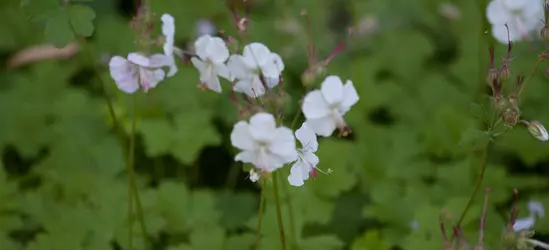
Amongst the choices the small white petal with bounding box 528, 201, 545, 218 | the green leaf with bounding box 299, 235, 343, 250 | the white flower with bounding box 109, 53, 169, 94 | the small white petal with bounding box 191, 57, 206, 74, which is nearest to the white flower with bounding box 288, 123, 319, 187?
the small white petal with bounding box 191, 57, 206, 74

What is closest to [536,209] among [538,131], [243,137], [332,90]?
[538,131]

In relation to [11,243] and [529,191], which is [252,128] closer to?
[11,243]

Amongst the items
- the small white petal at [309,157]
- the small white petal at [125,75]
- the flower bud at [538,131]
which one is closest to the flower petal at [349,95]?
the small white petal at [309,157]

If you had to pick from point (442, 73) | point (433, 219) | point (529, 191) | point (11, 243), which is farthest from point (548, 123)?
point (11, 243)

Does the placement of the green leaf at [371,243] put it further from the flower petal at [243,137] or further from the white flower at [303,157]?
the flower petal at [243,137]

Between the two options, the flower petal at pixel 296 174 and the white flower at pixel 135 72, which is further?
the white flower at pixel 135 72

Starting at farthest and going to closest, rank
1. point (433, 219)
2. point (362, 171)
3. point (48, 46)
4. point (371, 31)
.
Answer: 1. point (371, 31)
2. point (48, 46)
3. point (362, 171)
4. point (433, 219)
